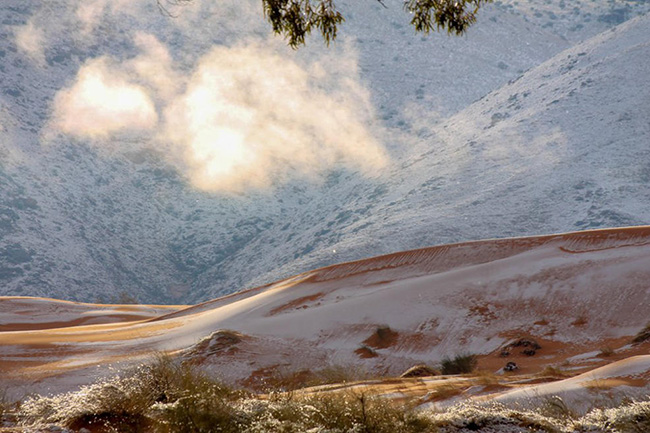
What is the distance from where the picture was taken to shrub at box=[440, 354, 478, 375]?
49.7 ft

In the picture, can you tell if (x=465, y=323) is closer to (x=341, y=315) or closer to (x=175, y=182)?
Answer: (x=341, y=315)

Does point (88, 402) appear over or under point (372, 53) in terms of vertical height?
under

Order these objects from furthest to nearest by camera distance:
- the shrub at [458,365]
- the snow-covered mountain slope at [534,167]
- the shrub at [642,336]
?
1. the snow-covered mountain slope at [534,167]
2. the shrub at [642,336]
3. the shrub at [458,365]

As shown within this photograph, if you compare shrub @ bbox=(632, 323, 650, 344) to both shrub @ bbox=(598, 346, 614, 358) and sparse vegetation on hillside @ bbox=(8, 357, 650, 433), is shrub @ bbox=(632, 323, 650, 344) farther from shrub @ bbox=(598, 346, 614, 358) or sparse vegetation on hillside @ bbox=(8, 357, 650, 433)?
sparse vegetation on hillside @ bbox=(8, 357, 650, 433)

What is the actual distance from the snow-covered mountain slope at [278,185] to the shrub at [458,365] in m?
37.5

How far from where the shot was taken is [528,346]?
16.6 m

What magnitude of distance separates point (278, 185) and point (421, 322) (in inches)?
2378

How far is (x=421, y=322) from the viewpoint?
19125 millimetres

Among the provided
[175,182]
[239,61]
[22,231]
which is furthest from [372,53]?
[22,231]

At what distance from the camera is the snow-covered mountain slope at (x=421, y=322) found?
16703mm

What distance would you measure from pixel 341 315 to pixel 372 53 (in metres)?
82.5

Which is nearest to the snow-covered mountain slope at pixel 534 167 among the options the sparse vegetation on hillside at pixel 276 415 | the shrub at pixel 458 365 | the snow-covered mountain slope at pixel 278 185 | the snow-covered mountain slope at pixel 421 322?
the snow-covered mountain slope at pixel 278 185

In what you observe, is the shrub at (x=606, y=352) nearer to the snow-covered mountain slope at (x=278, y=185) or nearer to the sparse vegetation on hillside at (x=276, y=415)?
the sparse vegetation on hillside at (x=276, y=415)

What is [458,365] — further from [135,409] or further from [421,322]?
[135,409]
